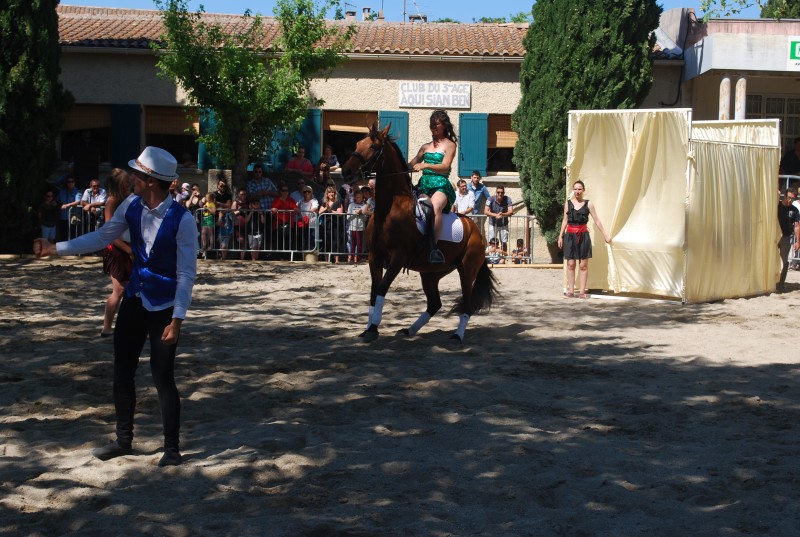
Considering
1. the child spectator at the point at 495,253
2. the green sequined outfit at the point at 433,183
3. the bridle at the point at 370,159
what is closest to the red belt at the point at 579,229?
the green sequined outfit at the point at 433,183

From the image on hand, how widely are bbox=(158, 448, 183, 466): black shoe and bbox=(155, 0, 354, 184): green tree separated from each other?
15.8 metres

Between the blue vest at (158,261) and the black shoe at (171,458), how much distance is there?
889 millimetres

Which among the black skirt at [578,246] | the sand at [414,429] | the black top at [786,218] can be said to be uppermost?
the black top at [786,218]

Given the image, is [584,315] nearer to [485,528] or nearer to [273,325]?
[273,325]

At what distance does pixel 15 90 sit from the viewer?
69.1 feet

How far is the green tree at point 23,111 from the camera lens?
2095 cm

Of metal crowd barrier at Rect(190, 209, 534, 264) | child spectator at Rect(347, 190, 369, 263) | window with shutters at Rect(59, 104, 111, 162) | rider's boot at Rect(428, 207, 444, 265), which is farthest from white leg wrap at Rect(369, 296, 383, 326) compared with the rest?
window with shutters at Rect(59, 104, 111, 162)

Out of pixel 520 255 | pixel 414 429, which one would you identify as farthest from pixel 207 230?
pixel 414 429

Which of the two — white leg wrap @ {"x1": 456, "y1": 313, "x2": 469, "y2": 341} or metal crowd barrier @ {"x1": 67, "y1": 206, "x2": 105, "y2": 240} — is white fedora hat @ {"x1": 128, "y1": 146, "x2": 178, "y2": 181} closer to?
white leg wrap @ {"x1": 456, "y1": 313, "x2": 469, "y2": 341}

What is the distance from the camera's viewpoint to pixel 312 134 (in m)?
24.8

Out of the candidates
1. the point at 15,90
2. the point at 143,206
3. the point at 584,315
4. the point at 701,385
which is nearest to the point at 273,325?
the point at 584,315

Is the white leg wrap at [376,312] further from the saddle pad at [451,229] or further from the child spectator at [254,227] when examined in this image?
the child spectator at [254,227]

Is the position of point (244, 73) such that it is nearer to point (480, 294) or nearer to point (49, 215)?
point (49, 215)

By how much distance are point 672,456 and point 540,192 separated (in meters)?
16.5
